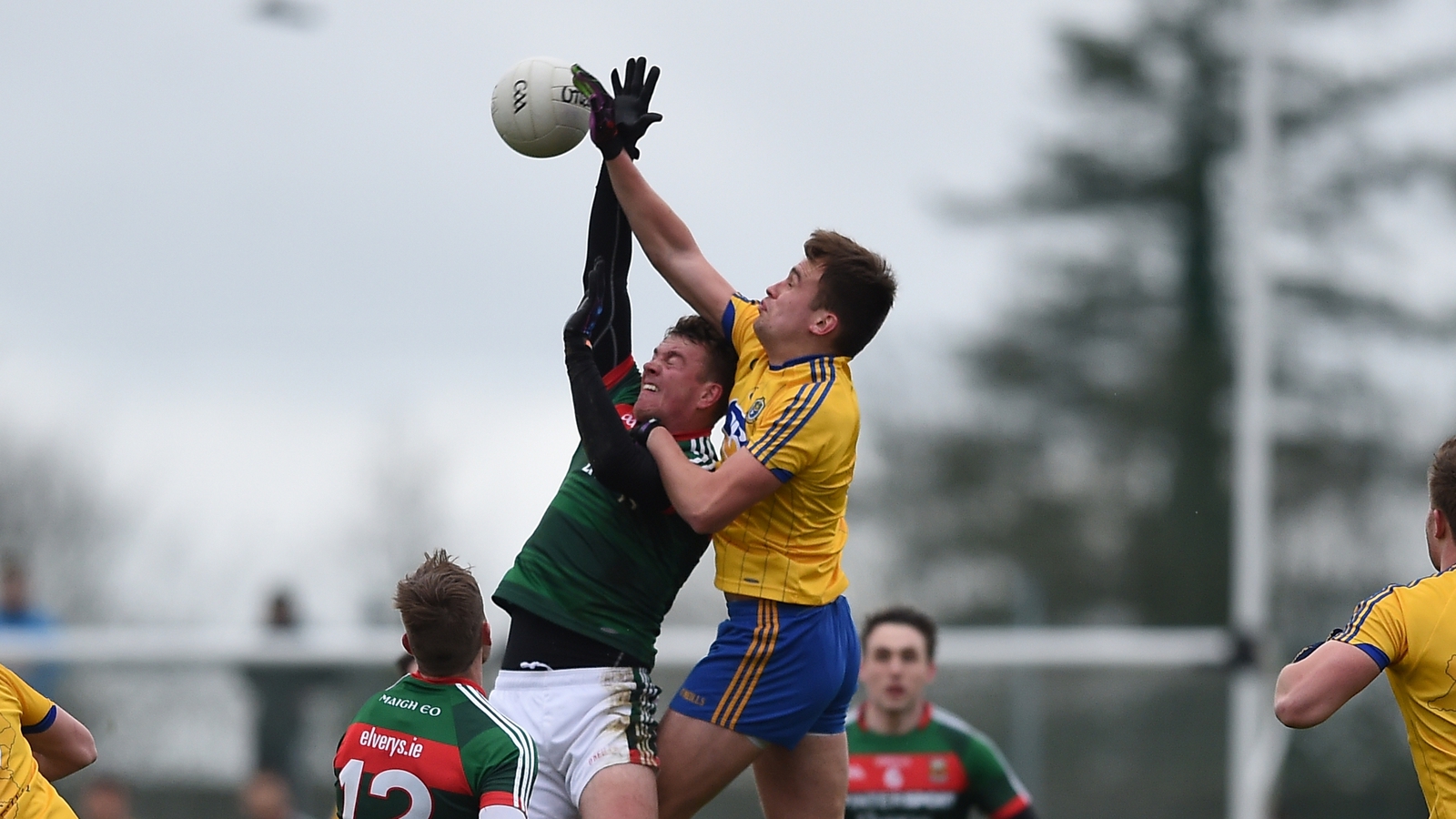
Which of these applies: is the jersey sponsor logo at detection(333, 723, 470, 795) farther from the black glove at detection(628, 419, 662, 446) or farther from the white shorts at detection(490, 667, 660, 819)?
the black glove at detection(628, 419, 662, 446)

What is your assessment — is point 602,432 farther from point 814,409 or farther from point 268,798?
point 268,798

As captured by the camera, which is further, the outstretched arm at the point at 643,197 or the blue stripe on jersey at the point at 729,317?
the blue stripe on jersey at the point at 729,317

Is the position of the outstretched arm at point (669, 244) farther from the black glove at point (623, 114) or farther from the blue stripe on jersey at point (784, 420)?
the blue stripe on jersey at point (784, 420)

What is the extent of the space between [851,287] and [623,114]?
708mm

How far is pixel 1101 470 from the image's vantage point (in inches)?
655

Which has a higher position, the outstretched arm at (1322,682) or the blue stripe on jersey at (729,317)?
the blue stripe on jersey at (729,317)

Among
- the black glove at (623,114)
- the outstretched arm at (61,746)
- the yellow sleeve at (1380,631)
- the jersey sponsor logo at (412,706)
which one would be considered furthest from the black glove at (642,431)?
the yellow sleeve at (1380,631)

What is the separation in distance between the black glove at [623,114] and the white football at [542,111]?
205 millimetres

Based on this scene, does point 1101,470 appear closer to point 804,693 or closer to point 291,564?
Result: point 291,564

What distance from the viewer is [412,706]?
394 cm

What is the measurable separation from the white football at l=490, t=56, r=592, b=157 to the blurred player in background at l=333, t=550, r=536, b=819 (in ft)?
4.06

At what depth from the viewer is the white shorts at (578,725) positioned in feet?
13.7

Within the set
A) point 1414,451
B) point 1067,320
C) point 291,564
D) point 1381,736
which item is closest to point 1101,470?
point 1067,320

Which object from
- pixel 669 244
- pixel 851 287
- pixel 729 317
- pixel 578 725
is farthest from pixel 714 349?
pixel 578 725
